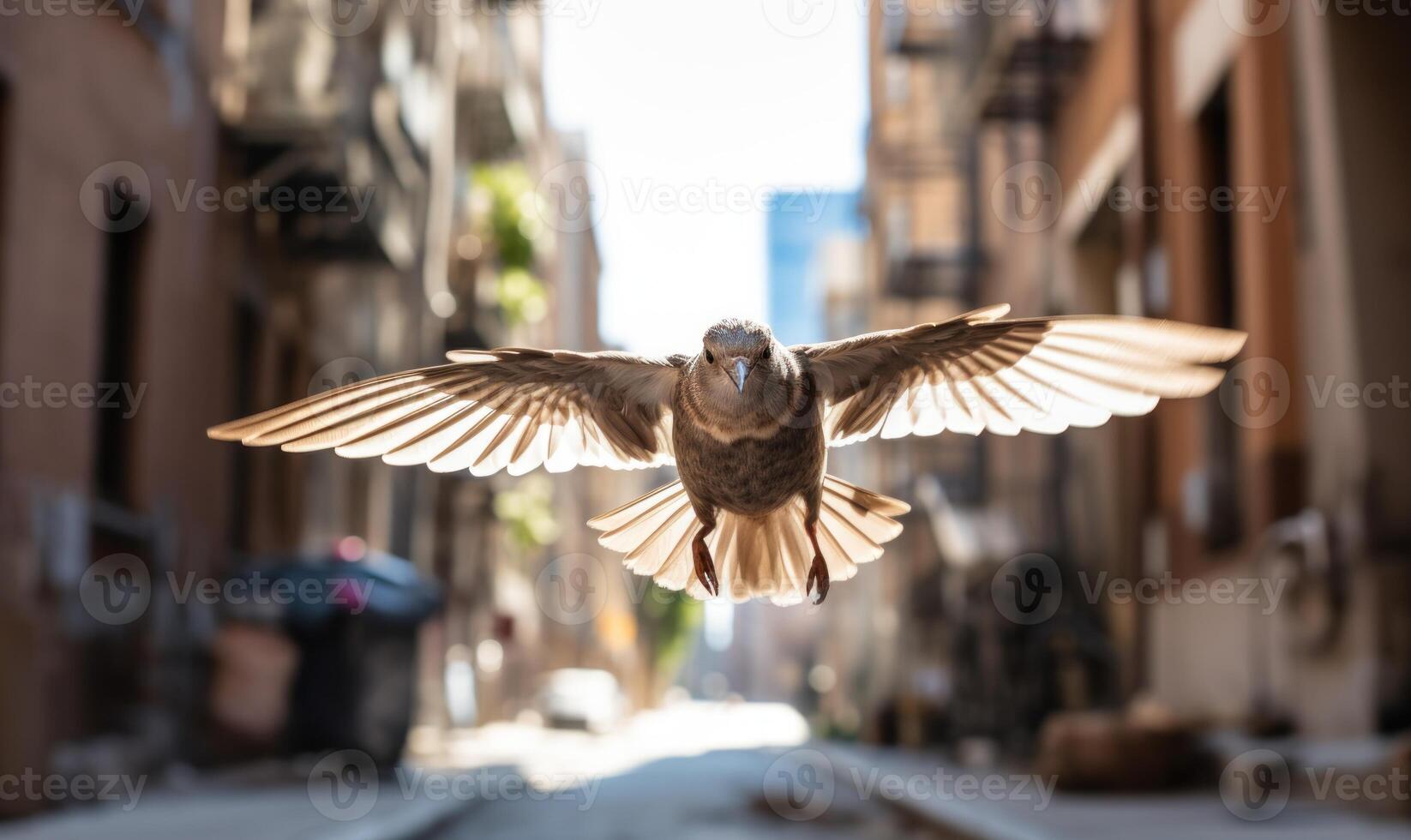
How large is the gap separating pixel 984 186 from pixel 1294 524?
616 inches

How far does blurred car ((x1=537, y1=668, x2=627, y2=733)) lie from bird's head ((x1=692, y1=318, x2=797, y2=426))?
33731 mm

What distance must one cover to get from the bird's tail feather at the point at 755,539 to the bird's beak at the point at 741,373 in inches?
21.8

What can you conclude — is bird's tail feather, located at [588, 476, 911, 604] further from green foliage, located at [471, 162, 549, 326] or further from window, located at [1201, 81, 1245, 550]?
green foliage, located at [471, 162, 549, 326]

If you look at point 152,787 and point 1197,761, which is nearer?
point 1197,761


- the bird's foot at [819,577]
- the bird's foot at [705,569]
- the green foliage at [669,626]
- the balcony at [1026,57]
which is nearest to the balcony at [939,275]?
the balcony at [1026,57]

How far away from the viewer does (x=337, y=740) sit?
568 inches

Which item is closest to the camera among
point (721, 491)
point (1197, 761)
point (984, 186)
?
point (721, 491)

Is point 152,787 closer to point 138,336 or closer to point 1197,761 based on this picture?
point 138,336

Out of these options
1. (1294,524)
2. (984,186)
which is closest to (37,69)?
(1294,524)

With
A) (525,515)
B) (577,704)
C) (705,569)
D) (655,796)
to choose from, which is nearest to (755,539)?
(705,569)

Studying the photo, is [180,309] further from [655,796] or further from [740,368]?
[740,368]

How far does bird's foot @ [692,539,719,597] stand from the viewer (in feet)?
10.00

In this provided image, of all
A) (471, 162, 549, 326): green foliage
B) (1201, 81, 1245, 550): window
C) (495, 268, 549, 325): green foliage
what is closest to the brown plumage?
(1201, 81, 1245, 550): window

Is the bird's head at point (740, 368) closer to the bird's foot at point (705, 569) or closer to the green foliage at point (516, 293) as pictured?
the bird's foot at point (705, 569)
